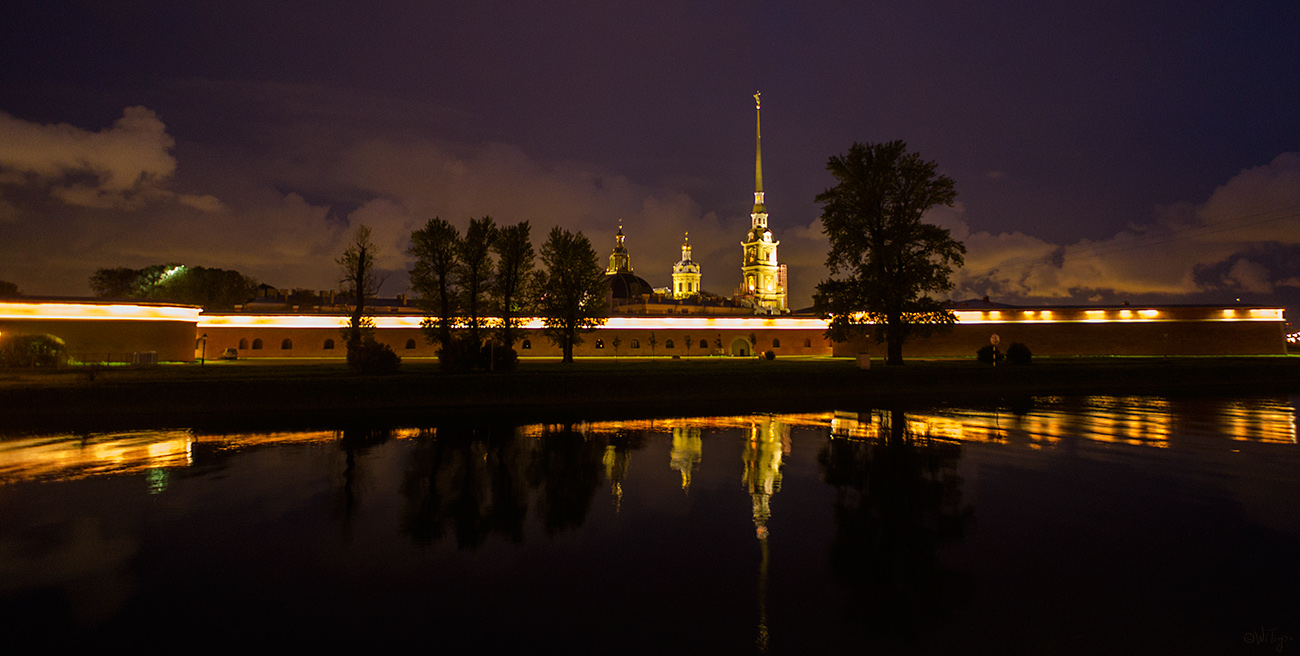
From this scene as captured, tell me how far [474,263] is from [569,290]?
7676mm

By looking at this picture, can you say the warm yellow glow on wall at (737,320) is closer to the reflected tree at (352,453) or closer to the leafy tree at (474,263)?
the leafy tree at (474,263)

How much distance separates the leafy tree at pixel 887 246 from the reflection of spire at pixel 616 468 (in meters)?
26.9

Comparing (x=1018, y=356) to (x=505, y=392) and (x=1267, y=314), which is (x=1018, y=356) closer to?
(x=505, y=392)

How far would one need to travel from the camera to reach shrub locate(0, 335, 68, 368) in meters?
31.2

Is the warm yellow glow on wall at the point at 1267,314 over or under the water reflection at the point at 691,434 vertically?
over

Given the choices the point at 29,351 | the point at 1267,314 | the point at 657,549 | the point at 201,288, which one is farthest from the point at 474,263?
the point at 1267,314

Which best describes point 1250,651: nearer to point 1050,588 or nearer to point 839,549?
point 1050,588

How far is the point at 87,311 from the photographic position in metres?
43.2

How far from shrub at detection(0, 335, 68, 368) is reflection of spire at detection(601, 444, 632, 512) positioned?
36314 millimetres

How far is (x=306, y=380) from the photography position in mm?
22438

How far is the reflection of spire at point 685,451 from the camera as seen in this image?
1159 cm

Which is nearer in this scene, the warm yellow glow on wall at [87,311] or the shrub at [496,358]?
the shrub at [496,358]

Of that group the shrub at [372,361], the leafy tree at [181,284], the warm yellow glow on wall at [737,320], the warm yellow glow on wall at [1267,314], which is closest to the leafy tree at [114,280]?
the leafy tree at [181,284]

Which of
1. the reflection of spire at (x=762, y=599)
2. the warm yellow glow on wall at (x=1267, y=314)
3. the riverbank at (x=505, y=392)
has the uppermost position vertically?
the warm yellow glow on wall at (x=1267, y=314)
